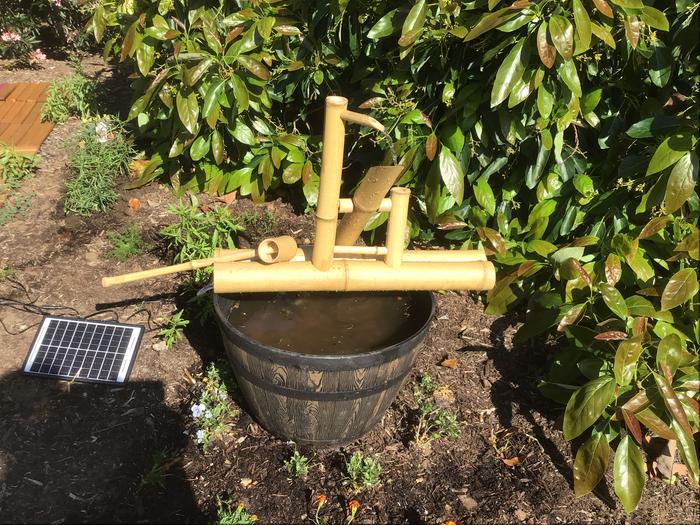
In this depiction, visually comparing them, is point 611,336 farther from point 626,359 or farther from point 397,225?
point 397,225

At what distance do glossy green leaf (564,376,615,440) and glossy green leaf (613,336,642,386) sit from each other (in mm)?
67

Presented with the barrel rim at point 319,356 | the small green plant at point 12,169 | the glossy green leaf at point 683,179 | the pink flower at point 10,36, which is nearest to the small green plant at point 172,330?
the barrel rim at point 319,356

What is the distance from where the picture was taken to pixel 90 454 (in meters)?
2.29

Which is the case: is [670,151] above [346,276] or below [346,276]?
above

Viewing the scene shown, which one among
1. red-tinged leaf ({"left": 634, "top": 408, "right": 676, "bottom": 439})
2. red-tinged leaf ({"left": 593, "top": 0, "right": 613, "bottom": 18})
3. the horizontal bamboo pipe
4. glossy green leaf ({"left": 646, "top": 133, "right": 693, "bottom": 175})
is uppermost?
red-tinged leaf ({"left": 593, "top": 0, "right": 613, "bottom": 18})

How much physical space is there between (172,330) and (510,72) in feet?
5.92

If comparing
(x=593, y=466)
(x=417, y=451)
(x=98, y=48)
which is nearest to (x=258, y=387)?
(x=417, y=451)

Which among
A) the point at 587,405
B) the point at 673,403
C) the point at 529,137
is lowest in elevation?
the point at 587,405

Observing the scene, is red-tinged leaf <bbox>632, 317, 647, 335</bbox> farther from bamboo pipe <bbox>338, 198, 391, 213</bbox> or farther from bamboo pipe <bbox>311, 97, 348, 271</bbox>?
bamboo pipe <bbox>311, 97, 348, 271</bbox>

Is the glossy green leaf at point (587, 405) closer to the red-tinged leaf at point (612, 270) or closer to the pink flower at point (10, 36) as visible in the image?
the red-tinged leaf at point (612, 270)

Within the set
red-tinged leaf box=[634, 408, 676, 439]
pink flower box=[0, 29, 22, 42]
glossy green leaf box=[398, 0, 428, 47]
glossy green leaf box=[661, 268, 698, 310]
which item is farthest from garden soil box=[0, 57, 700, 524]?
pink flower box=[0, 29, 22, 42]

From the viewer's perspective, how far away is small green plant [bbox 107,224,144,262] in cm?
318

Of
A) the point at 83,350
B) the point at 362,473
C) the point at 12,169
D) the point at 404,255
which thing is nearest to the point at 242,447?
the point at 362,473

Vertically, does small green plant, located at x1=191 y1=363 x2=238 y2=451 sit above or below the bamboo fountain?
below
